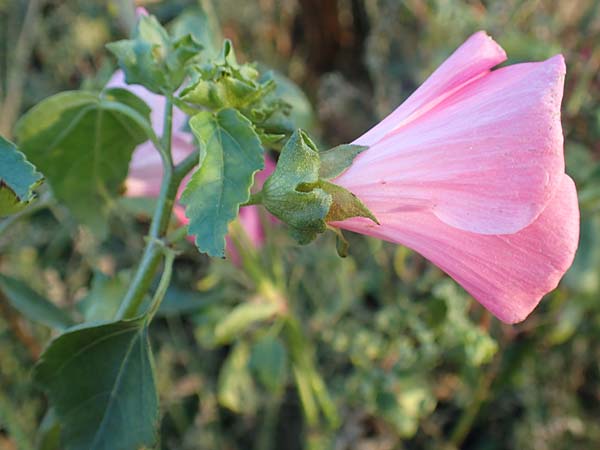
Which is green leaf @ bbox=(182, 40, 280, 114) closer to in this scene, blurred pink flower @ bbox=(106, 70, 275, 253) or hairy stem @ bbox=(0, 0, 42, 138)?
blurred pink flower @ bbox=(106, 70, 275, 253)

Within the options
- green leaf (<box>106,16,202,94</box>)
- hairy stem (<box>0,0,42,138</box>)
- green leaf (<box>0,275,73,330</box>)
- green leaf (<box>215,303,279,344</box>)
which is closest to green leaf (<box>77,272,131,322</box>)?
green leaf (<box>0,275,73,330</box>)

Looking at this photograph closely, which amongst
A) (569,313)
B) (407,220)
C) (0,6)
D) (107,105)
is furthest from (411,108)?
(0,6)

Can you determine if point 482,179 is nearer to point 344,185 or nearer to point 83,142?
point 344,185

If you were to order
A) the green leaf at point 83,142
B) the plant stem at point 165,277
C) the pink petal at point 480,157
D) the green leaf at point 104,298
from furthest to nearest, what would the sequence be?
the green leaf at point 104,298
the green leaf at point 83,142
the plant stem at point 165,277
the pink petal at point 480,157

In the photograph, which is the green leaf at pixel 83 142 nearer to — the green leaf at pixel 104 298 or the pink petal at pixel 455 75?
the green leaf at pixel 104 298

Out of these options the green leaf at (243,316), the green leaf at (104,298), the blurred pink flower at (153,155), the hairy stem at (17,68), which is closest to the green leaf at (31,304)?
the green leaf at (104,298)

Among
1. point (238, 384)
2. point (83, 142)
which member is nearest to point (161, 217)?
point (83, 142)

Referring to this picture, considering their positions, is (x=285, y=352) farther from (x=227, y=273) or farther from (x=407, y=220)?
(x=407, y=220)
